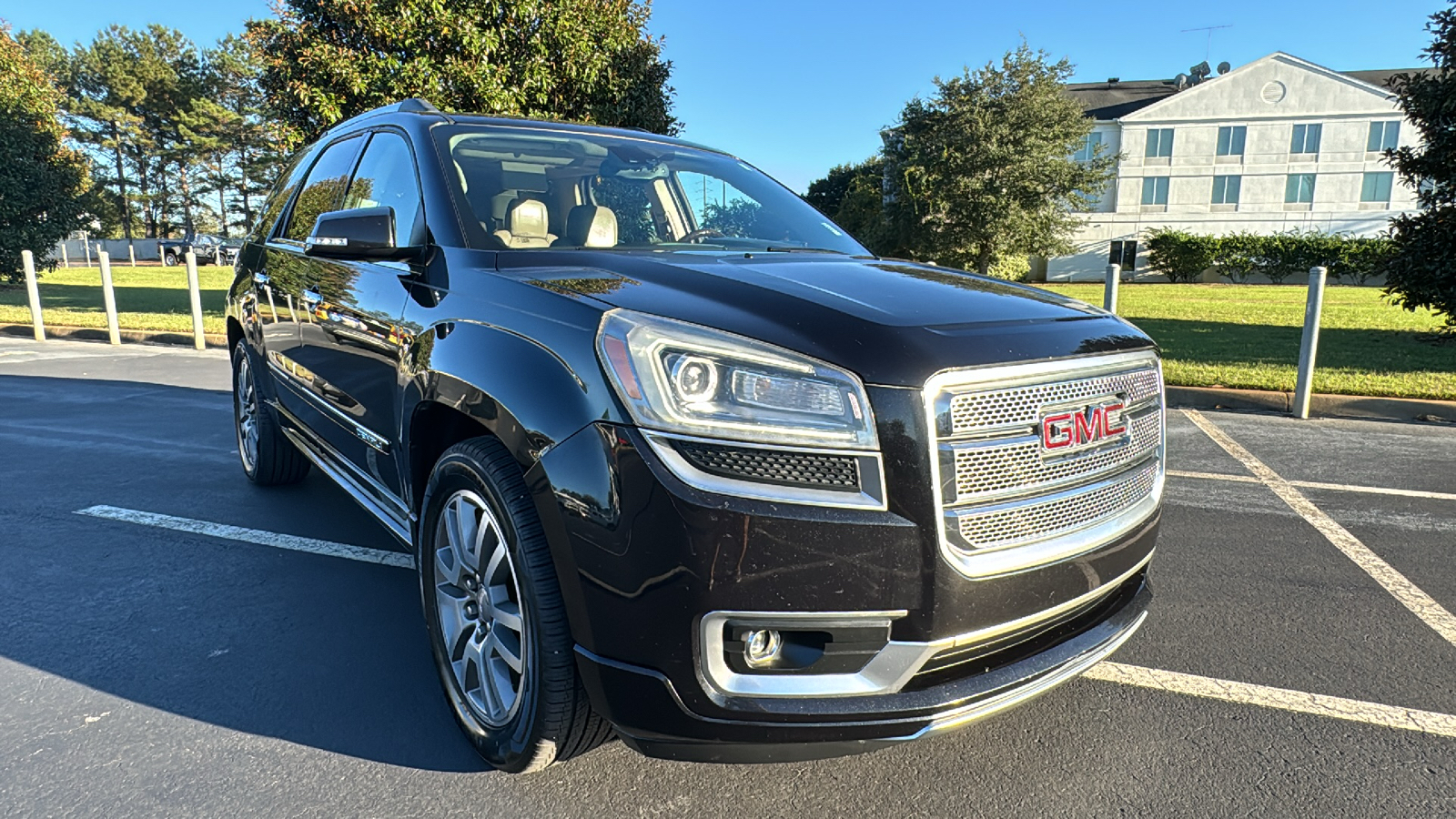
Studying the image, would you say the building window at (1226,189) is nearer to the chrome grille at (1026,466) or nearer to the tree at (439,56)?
Answer: the tree at (439,56)

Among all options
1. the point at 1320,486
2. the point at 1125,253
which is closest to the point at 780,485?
the point at 1320,486

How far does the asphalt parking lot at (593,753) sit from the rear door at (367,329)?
63 centimetres

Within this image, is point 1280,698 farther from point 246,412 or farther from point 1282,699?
point 246,412

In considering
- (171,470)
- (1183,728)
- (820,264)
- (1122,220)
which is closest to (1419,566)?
(1183,728)

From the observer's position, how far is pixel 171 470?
5.05 m

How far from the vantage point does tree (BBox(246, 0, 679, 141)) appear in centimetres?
1044

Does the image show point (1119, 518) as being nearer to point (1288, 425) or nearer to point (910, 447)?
point (910, 447)

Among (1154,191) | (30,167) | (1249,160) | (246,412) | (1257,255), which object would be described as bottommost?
(246,412)

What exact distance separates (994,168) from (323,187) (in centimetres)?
3316

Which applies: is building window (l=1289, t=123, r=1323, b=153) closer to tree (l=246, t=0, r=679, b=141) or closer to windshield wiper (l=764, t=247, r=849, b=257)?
tree (l=246, t=0, r=679, b=141)

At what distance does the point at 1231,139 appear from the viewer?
41.3m

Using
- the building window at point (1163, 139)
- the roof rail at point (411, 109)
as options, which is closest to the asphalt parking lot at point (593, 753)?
the roof rail at point (411, 109)

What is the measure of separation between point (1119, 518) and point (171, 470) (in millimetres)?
5214

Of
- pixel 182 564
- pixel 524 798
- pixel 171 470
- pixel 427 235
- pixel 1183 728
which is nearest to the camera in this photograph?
pixel 524 798
